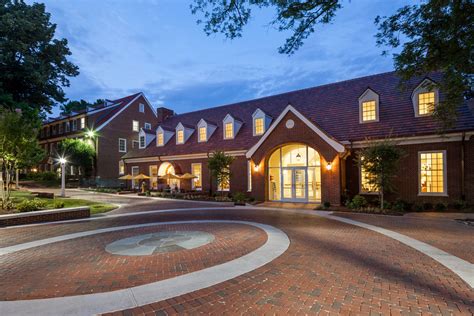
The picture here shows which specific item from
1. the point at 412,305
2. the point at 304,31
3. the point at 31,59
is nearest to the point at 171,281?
the point at 412,305

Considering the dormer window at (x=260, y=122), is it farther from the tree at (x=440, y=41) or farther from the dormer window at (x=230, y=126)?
the tree at (x=440, y=41)

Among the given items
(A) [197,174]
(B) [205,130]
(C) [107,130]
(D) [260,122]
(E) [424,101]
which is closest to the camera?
(E) [424,101]

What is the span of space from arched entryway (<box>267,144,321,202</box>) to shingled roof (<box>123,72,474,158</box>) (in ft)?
7.95

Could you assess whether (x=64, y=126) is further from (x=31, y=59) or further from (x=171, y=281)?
(x=171, y=281)

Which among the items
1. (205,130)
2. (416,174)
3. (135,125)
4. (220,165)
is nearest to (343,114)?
(416,174)

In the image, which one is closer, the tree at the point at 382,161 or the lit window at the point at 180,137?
the tree at the point at 382,161

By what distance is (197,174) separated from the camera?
23.6m

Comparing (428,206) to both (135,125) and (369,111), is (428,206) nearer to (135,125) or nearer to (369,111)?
(369,111)

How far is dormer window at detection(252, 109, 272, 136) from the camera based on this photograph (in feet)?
68.4

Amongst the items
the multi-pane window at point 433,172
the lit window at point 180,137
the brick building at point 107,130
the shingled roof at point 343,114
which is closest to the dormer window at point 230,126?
the shingled roof at point 343,114

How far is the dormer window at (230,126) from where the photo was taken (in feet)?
75.0

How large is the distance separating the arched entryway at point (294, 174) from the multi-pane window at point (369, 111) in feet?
14.3

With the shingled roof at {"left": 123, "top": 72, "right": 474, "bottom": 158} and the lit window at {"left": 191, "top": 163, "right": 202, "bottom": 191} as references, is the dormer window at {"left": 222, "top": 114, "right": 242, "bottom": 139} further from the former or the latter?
the lit window at {"left": 191, "top": 163, "right": 202, "bottom": 191}

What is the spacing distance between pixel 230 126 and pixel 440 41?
16.2 metres
